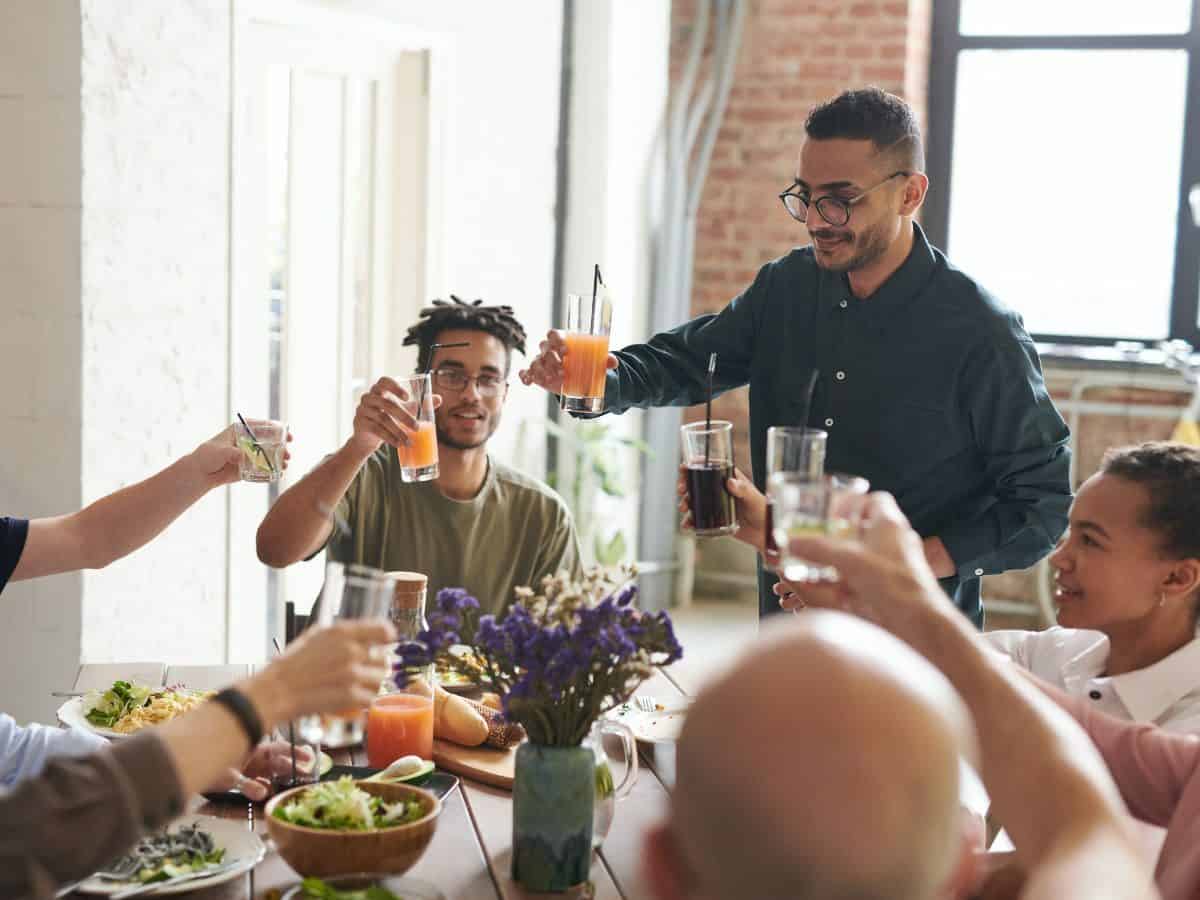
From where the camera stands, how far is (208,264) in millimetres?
3441

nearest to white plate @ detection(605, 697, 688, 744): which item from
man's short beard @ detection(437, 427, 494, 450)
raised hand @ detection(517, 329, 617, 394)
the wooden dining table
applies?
the wooden dining table

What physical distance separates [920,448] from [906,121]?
58cm

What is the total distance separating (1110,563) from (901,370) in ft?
2.38

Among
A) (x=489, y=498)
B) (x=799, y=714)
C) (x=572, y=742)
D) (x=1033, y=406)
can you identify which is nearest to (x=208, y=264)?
(x=489, y=498)

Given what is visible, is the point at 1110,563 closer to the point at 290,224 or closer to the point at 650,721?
the point at 650,721

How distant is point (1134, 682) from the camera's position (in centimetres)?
194

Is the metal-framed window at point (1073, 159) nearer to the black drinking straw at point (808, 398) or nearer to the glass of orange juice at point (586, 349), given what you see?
the black drinking straw at point (808, 398)

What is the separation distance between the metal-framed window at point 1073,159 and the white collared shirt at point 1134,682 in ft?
11.7

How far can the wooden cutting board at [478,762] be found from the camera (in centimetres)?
197

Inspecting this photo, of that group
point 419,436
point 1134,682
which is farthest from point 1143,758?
point 419,436

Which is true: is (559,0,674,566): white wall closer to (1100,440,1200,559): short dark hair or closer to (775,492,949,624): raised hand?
(1100,440,1200,559): short dark hair

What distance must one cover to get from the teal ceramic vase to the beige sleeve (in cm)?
49

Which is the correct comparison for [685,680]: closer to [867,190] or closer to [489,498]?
[489,498]

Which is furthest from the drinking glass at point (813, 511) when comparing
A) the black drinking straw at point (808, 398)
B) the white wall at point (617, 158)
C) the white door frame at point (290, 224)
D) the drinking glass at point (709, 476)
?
the white wall at point (617, 158)
